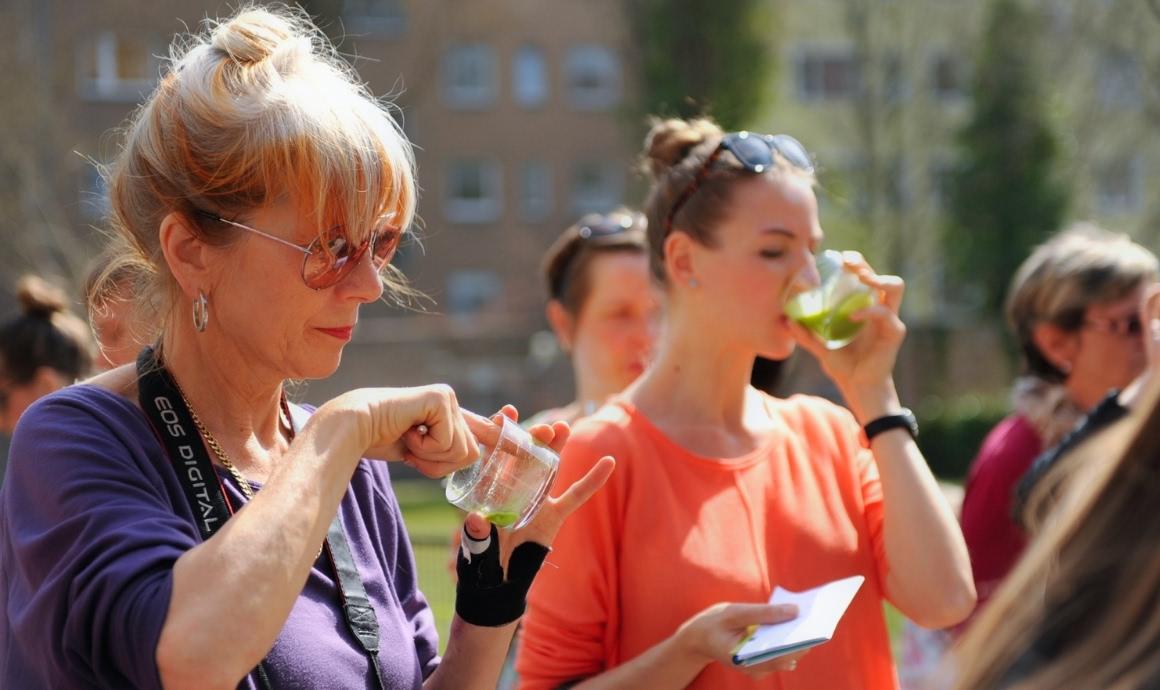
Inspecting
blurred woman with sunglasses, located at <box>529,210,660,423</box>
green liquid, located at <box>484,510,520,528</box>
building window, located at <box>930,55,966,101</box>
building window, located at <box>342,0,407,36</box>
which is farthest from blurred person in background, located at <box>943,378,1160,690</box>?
building window, located at <box>342,0,407,36</box>

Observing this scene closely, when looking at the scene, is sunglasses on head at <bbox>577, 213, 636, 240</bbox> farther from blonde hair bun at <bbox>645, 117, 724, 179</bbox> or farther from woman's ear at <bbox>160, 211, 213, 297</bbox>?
woman's ear at <bbox>160, 211, 213, 297</bbox>

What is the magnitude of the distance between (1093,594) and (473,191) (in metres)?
40.7

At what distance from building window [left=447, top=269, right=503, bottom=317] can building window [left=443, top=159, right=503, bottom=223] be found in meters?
1.58

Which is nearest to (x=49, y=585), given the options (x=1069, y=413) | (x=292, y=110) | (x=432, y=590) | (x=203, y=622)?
(x=203, y=622)

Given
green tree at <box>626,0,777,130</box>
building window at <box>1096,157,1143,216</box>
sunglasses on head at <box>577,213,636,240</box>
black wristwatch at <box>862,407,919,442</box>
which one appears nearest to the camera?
black wristwatch at <box>862,407,919,442</box>

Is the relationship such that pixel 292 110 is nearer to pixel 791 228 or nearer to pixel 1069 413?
pixel 791 228

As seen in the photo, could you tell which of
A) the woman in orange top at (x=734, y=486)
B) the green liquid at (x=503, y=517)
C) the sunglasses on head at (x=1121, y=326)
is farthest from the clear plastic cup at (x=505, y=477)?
the sunglasses on head at (x=1121, y=326)

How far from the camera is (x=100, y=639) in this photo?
2.01 metres

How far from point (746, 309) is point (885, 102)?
103 feet

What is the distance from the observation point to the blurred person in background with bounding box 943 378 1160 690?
4.67ft

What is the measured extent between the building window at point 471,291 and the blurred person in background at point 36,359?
36175mm

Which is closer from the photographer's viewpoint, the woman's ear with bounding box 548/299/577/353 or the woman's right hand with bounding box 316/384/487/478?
the woman's right hand with bounding box 316/384/487/478

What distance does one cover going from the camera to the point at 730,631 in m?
2.80

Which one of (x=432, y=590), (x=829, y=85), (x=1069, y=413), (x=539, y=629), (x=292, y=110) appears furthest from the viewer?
(x=829, y=85)
